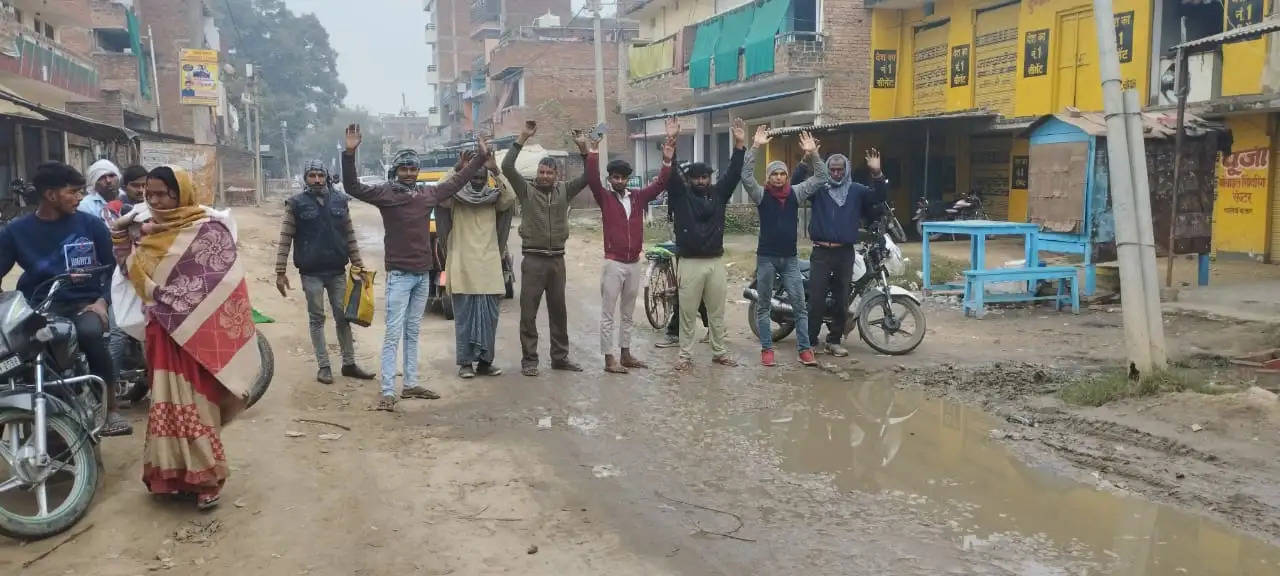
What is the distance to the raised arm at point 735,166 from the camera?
7777 mm

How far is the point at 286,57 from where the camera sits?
3317 inches

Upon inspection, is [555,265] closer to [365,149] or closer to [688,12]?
[688,12]

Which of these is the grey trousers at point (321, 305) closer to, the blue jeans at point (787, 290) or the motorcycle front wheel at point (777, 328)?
the blue jeans at point (787, 290)

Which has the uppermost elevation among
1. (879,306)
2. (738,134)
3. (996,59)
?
(996,59)

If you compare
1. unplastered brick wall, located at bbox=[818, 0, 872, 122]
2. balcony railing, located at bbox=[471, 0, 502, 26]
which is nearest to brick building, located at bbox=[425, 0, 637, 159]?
balcony railing, located at bbox=[471, 0, 502, 26]

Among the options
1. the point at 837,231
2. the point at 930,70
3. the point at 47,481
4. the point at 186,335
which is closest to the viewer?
the point at 186,335

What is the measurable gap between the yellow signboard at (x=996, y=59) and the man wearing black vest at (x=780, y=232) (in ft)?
44.9

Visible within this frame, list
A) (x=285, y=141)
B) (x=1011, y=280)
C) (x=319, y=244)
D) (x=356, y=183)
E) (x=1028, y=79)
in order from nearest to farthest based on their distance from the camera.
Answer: (x=356, y=183), (x=319, y=244), (x=1011, y=280), (x=1028, y=79), (x=285, y=141)

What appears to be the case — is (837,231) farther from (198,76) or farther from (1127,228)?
(198,76)

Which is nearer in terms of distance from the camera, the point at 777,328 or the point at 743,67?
the point at 777,328

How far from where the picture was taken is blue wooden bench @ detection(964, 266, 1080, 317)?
10.8m

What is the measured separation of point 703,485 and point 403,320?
2.95 m

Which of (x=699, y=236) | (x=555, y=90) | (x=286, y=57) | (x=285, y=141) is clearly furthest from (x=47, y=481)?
(x=286, y=57)

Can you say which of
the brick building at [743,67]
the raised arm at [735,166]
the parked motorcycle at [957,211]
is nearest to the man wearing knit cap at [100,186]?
the raised arm at [735,166]
